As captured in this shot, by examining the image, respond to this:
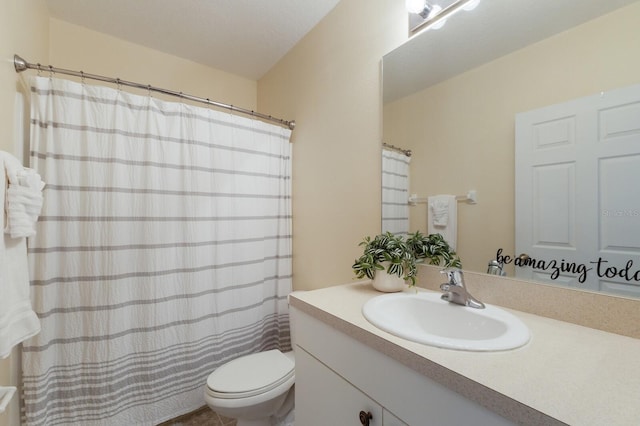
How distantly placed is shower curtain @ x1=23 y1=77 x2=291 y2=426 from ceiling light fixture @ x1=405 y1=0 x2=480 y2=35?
3.67 ft

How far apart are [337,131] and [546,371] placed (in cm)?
137

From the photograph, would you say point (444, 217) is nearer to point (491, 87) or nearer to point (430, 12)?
point (491, 87)

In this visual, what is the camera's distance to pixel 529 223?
0.90m

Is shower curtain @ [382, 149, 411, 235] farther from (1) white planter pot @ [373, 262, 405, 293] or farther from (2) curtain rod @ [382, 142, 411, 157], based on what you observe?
(1) white planter pot @ [373, 262, 405, 293]

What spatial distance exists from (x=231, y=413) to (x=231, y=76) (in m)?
2.42

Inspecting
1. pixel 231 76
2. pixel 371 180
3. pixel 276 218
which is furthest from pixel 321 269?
pixel 231 76

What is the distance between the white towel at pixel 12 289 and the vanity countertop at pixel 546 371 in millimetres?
1036

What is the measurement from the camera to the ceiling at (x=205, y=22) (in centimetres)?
157

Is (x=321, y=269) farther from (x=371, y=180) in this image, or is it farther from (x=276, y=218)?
(x=371, y=180)

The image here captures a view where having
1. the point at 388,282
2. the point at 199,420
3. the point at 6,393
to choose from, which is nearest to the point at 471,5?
the point at 388,282

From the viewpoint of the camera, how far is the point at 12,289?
85 centimetres

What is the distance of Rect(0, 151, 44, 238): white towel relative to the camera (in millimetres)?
840

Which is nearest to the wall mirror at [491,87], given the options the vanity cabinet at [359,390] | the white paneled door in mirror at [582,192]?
the white paneled door in mirror at [582,192]

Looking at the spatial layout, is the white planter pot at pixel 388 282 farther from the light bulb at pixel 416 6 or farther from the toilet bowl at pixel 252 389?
the light bulb at pixel 416 6
